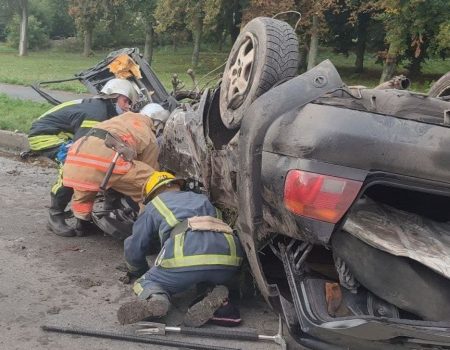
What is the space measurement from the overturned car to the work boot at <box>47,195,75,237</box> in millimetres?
2337

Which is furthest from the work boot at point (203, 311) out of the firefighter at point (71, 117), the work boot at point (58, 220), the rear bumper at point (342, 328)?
the firefighter at point (71, 117)

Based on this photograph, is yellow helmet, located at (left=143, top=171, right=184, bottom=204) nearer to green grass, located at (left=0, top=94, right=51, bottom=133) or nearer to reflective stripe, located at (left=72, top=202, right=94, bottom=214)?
reflective stripe, located at (left=72, top=202, right=94, bottom=214)

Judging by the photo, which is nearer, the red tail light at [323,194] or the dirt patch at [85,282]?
the red tail light at [323,194]

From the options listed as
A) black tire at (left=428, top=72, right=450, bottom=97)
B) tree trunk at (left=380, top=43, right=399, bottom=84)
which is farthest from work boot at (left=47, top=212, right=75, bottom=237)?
tree trunk at (left=380, top=43, right=399, bottom=84)

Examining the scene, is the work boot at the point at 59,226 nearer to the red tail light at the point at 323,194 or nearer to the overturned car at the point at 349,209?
the overturned car at the point at 349,209

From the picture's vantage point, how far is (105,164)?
436cm

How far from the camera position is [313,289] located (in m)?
2.61

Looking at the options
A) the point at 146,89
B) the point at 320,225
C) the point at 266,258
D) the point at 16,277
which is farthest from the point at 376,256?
the point at 146,89

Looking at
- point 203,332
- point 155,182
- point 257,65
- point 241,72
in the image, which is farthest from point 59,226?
point 257,65

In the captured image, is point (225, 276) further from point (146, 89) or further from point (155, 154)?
point (146, 89)

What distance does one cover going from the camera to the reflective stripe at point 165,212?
3.52 m

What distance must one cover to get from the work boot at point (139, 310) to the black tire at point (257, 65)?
3.18 feet

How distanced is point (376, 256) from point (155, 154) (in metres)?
2.64

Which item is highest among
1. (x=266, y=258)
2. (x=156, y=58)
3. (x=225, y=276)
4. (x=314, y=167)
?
(x=314, y=167)
